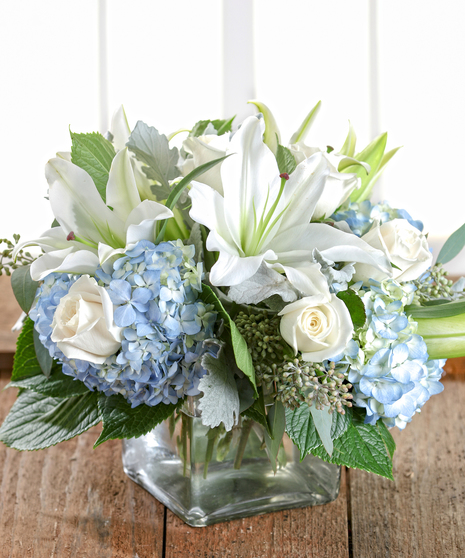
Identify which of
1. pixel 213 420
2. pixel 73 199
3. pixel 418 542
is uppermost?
pixel 73 199

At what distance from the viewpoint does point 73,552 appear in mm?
489

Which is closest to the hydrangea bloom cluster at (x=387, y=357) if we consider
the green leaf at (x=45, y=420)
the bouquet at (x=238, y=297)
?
the bouquet at (x=238, y=297)

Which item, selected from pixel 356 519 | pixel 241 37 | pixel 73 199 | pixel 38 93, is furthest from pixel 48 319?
pixel 38 93

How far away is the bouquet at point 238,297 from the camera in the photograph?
39cm

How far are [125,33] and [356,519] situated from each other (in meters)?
1.28

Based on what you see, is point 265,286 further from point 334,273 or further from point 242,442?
point 242,442

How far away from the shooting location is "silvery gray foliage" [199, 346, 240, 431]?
1.31 feet

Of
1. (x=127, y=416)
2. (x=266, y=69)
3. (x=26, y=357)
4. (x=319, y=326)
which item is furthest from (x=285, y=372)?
(x=266, y=69)

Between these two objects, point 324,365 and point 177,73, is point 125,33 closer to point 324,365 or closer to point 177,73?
point 177,73

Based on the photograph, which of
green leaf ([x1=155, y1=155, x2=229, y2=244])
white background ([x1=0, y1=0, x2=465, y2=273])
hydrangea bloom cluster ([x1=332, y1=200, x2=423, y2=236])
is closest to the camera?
green leaf ([x1=155, y1=155, x2=229, y2=244])

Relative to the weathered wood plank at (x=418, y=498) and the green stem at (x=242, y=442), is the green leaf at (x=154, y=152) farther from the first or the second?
the weathered wood plank at (x=418, y=498)

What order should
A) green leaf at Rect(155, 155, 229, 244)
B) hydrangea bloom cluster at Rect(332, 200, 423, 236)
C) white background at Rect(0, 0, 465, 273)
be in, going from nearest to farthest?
green leaf at Rect(155, 155, 229, 244), hydrangea bloom cluster at Rect(332, 200, 423, 236), white background at Rect(0, 0, 465, 273)

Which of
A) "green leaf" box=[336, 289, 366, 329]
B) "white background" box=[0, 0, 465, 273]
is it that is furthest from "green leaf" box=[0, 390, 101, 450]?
"white background" box=[0, 0, 465, 273]

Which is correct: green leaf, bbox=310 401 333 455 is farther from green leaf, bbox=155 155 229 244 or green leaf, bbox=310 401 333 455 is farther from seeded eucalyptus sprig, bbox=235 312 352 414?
green leaf, bbox=155 155 229 244
